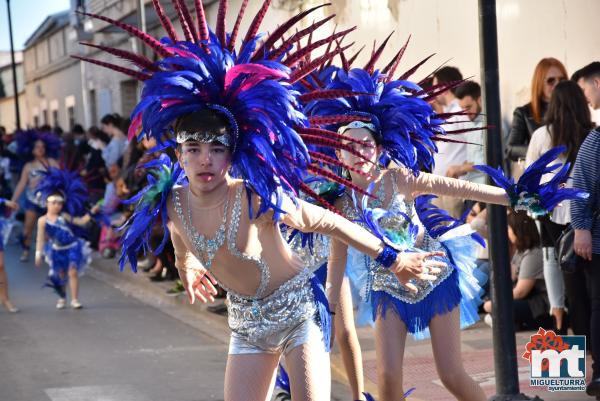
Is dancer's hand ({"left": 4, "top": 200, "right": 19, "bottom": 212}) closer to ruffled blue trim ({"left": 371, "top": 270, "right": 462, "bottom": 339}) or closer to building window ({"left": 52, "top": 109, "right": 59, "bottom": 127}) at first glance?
ruffled blue trim ({"left": 371, "top": 270, "right": 462, "bottom": 339})

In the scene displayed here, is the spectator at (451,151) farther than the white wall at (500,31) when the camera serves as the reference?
Yes

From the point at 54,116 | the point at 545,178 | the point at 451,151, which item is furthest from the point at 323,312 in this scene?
the point at 54,116

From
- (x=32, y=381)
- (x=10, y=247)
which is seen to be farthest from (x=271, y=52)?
(x=10, y=247)

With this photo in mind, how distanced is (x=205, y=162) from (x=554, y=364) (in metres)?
3.68

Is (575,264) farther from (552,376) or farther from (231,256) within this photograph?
(231,256)

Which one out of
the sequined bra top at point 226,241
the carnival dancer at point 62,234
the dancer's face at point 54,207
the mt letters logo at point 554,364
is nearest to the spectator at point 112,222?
the carnival dancer at point 62,234

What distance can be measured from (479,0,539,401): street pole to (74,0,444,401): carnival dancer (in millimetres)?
2037

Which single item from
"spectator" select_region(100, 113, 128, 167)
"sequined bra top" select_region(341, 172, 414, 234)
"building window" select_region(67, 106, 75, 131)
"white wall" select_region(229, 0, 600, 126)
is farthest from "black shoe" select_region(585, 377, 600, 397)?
"building window" select_region(67, 106, 75, 131)

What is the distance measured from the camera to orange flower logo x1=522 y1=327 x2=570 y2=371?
7.37 m

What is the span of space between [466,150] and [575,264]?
3.55 meters

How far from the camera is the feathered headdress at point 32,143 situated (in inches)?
775

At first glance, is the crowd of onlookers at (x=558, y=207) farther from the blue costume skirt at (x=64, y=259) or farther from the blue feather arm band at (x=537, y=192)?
the blue costume skirt at (x=64, y=259)

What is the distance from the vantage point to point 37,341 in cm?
1013

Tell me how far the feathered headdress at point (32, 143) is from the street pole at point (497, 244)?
45.4 feet
